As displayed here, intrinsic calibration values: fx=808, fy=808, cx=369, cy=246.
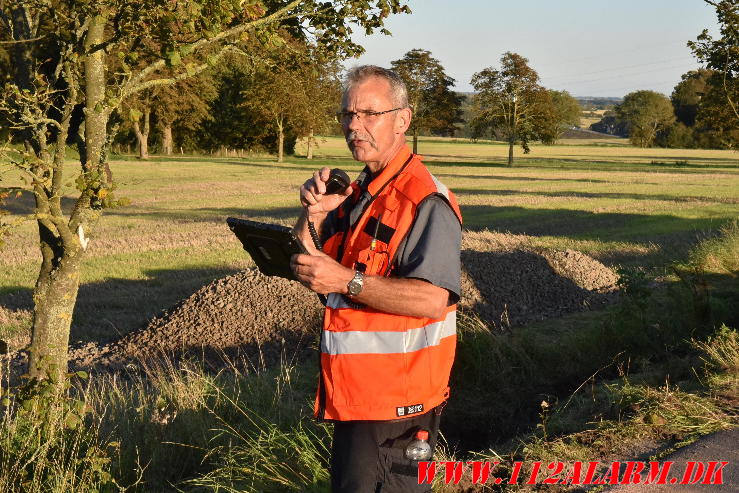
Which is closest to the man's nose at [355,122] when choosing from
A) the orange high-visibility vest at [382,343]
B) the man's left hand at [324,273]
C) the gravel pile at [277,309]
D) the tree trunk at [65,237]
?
the orange high-visibility vest at [382,343]

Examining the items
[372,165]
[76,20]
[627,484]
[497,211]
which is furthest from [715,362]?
[497,211]

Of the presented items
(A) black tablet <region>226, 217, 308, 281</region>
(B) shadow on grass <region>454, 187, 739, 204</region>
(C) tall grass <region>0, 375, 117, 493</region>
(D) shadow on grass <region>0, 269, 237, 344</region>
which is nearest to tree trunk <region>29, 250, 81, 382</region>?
(C) tall grass <region>0, 375, 117, 493</region>

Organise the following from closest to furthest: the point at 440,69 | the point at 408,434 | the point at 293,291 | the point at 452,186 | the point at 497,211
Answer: the point at 408,434, the point at 293,291, the point at 497,211, the point at 452,186, the point at 440,69

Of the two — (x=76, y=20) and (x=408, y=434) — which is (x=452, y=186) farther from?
(x=408, y=434)

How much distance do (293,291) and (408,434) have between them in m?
6.69

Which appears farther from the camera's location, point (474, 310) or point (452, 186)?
point (452, 186)

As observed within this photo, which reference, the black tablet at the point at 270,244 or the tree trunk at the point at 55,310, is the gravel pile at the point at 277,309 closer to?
the tree trunk at the point at 55,310

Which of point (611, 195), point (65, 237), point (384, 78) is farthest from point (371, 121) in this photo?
Result: point (611, 195)

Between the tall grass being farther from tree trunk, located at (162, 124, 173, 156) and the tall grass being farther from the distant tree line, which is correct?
tree trunk, located at (162, 124, 173, 156)

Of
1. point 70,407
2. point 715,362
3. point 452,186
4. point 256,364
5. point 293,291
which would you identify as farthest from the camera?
point 452,186

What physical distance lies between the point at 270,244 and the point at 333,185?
343 mm

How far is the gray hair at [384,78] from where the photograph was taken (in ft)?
10.5

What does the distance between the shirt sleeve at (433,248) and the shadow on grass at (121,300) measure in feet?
Answer: 22.4

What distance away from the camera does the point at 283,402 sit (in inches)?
247
